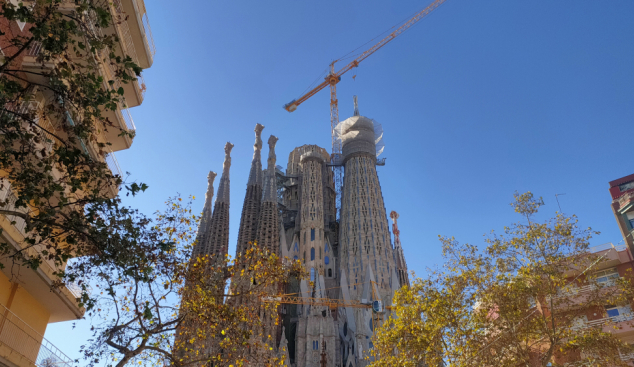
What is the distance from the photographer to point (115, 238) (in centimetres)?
820

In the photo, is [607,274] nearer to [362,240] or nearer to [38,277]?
[38,277]

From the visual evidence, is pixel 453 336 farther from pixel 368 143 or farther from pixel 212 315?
pixel 368 143

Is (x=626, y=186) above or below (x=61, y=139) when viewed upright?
above

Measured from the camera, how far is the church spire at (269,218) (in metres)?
54.2

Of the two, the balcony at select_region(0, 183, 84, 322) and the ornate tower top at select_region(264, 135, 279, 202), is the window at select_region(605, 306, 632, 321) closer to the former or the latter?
the balcony at select_region(0, 183, 84, 322)

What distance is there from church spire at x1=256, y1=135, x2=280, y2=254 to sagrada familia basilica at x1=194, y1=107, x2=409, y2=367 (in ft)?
0.37

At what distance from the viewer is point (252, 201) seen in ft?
196

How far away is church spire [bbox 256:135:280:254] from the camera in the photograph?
54.2m

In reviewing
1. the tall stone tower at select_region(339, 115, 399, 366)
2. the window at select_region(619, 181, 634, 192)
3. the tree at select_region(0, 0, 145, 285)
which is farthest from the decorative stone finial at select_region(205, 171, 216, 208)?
the tree at select_region(0, 0, 145, 285)

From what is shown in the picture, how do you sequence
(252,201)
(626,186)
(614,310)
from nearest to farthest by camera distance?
1. (614,310)
2. (626,186)
3. (252,201)

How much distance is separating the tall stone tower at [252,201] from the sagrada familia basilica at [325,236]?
0.40 feet

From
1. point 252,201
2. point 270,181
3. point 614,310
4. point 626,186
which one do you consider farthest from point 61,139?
point 252,201

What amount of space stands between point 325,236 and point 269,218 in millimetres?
6527

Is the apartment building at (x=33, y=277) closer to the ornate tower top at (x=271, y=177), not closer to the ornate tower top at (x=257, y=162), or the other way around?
the ornate tower top at (x=271, y=177)
